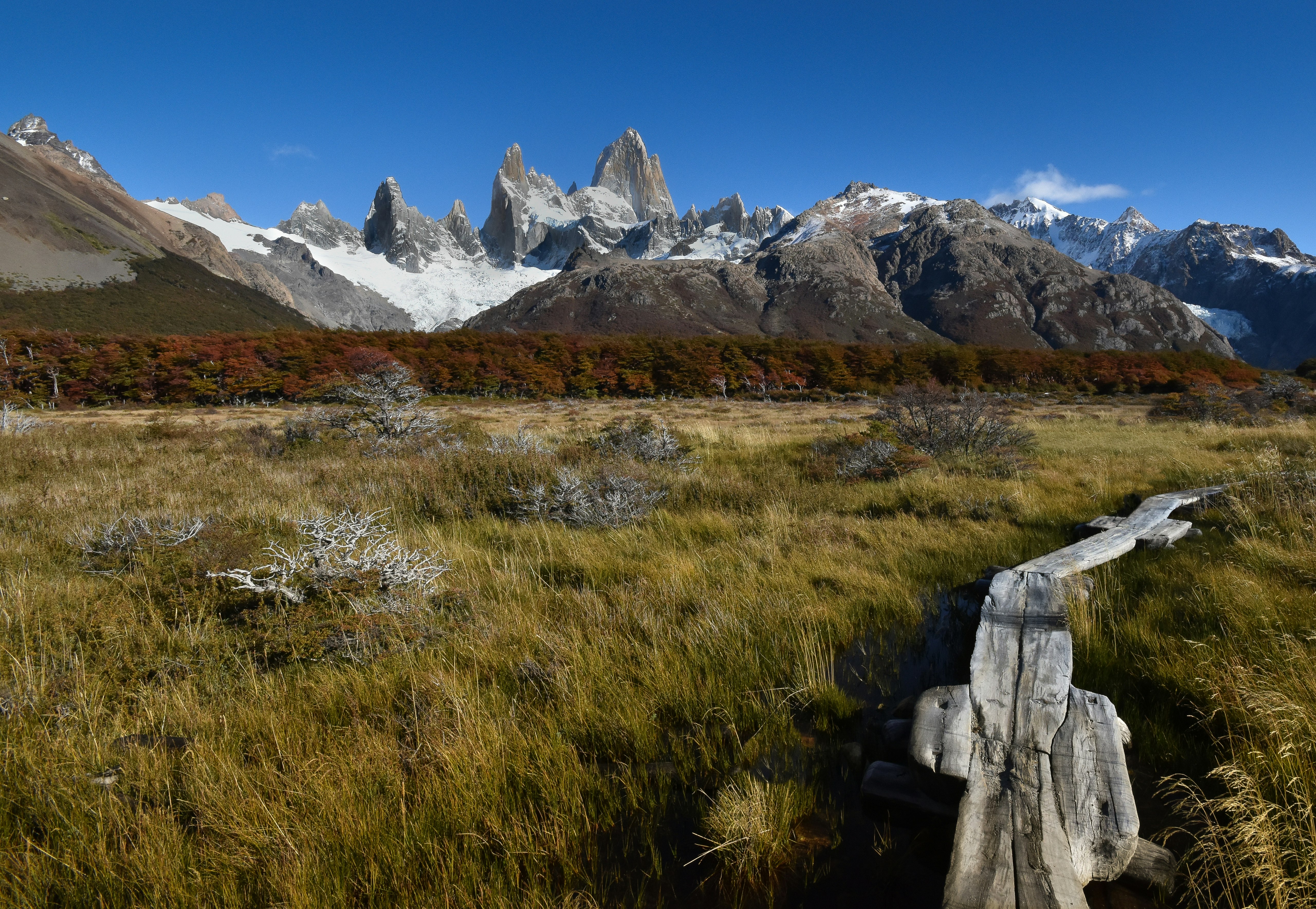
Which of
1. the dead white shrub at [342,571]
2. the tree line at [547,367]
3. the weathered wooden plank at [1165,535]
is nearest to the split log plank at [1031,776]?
the weathered wooden plank at [1165,535]

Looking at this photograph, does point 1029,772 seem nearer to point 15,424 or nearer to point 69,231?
point 15,424

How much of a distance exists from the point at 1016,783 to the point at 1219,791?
88 cm

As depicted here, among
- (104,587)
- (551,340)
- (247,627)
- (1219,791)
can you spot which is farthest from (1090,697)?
(551,340)

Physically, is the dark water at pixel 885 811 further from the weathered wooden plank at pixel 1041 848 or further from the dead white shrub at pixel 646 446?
the dead white shrub at pixel 646 446

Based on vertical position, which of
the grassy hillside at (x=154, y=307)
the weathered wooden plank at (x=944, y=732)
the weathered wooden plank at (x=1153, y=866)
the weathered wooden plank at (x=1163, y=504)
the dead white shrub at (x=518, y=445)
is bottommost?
the weathered wooden plank at (x=1153, y=866)

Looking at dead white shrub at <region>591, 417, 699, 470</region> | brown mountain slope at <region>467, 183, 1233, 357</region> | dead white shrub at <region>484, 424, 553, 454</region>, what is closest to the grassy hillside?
brown mountain slope at <region>467, 183, 1233, 357</region>

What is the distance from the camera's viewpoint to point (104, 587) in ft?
12.6

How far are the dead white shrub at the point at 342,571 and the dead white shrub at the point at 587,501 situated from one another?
203 cm

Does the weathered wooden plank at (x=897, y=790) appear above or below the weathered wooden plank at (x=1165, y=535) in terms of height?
below

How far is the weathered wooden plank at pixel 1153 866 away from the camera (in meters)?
1.72

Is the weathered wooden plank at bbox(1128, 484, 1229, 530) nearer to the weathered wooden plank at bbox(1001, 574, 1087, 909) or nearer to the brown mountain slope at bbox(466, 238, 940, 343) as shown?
the weathered wooden plank at bbox(1001, 574, 1087, 909)

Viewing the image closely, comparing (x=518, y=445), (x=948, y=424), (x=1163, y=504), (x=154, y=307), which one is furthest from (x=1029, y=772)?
(x=154, y=307)

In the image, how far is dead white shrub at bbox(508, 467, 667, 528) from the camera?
6117mm

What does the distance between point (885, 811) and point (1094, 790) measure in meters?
0.74
